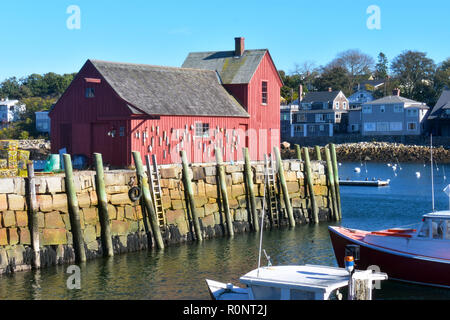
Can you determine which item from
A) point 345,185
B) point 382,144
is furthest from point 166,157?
point 382,144

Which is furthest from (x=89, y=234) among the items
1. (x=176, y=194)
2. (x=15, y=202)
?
(x=176, y=194)

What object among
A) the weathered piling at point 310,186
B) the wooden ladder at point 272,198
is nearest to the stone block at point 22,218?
the wooden ladder at point 272,198

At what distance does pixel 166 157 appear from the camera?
119 ft

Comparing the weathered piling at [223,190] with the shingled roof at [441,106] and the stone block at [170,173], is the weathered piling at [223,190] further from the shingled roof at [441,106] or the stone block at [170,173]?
the shingled roof at [441,106]

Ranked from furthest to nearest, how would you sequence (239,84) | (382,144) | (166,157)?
(382,144) → (239,84) → (166,157)

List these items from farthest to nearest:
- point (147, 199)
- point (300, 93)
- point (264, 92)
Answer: point (300, 93)
point (264, 92)
point (147, 199)

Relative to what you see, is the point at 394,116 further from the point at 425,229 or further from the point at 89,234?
the point at 89,234

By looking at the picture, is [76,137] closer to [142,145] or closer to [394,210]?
[142,145]

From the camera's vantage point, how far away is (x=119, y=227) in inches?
1052

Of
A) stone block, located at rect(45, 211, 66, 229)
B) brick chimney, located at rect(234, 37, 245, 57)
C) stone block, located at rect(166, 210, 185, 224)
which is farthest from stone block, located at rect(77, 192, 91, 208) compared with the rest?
brick chimney, located at rect(234, 37, 245, 57)

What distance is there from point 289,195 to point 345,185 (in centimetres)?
2736

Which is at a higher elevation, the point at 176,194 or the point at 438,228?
the point at 176,194

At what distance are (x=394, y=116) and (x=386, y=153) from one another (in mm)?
10373

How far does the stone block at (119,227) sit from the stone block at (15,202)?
4.16 meters
